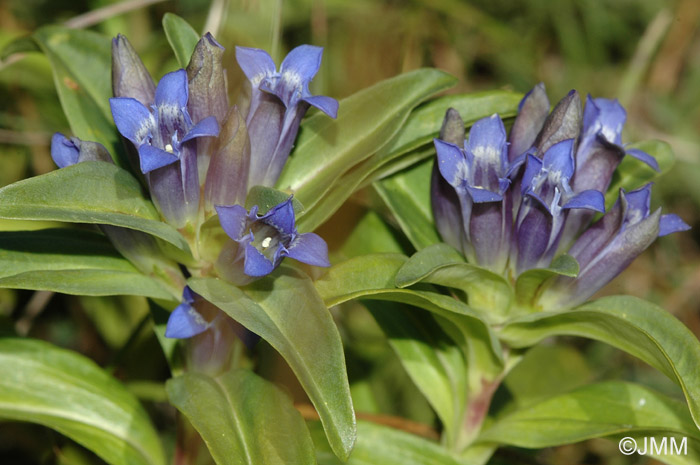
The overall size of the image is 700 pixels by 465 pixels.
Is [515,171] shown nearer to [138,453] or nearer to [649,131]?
[138,453]

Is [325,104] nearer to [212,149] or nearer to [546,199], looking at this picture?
[212,149]

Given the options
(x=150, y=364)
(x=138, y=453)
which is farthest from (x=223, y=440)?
(x=150, y=364)

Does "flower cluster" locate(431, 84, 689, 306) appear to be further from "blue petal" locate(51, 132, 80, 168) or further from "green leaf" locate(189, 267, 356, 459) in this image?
"blue petal" locate(51, 132, 80, 168)

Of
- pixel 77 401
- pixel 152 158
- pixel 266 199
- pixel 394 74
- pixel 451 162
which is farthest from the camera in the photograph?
pixel 394 74

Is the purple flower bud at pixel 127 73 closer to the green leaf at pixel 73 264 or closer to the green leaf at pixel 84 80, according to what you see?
the green leaf at pixel 84 80
